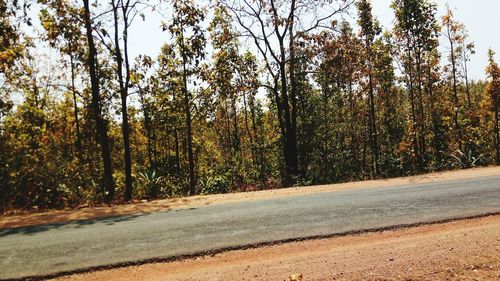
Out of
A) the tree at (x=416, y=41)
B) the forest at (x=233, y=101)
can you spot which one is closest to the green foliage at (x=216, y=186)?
the forest at (x=233, y=101)

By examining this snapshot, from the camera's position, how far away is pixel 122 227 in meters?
8.51

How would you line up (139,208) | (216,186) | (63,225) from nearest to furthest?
(63,225)
(139,208)
(216,186)

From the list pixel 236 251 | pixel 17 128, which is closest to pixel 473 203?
pixel 236 251

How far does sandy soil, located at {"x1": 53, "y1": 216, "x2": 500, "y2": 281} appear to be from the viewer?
5.60 meters

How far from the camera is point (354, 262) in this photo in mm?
6027

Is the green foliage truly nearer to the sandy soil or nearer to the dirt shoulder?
the dirt shoulder

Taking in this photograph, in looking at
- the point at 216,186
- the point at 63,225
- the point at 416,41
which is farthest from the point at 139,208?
the point at 416,41

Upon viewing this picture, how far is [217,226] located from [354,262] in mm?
3239

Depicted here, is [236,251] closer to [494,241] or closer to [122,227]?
[122,227]

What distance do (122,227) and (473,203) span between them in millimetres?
8531

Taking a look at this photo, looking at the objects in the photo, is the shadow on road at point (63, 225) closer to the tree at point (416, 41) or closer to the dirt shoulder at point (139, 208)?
the dirt shoulder at point (139, 208)

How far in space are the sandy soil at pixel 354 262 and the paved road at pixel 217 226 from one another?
1.42 feet

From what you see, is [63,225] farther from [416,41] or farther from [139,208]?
[416,41]

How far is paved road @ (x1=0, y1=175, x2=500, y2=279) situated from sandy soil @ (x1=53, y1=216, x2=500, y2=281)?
17.0 inches
